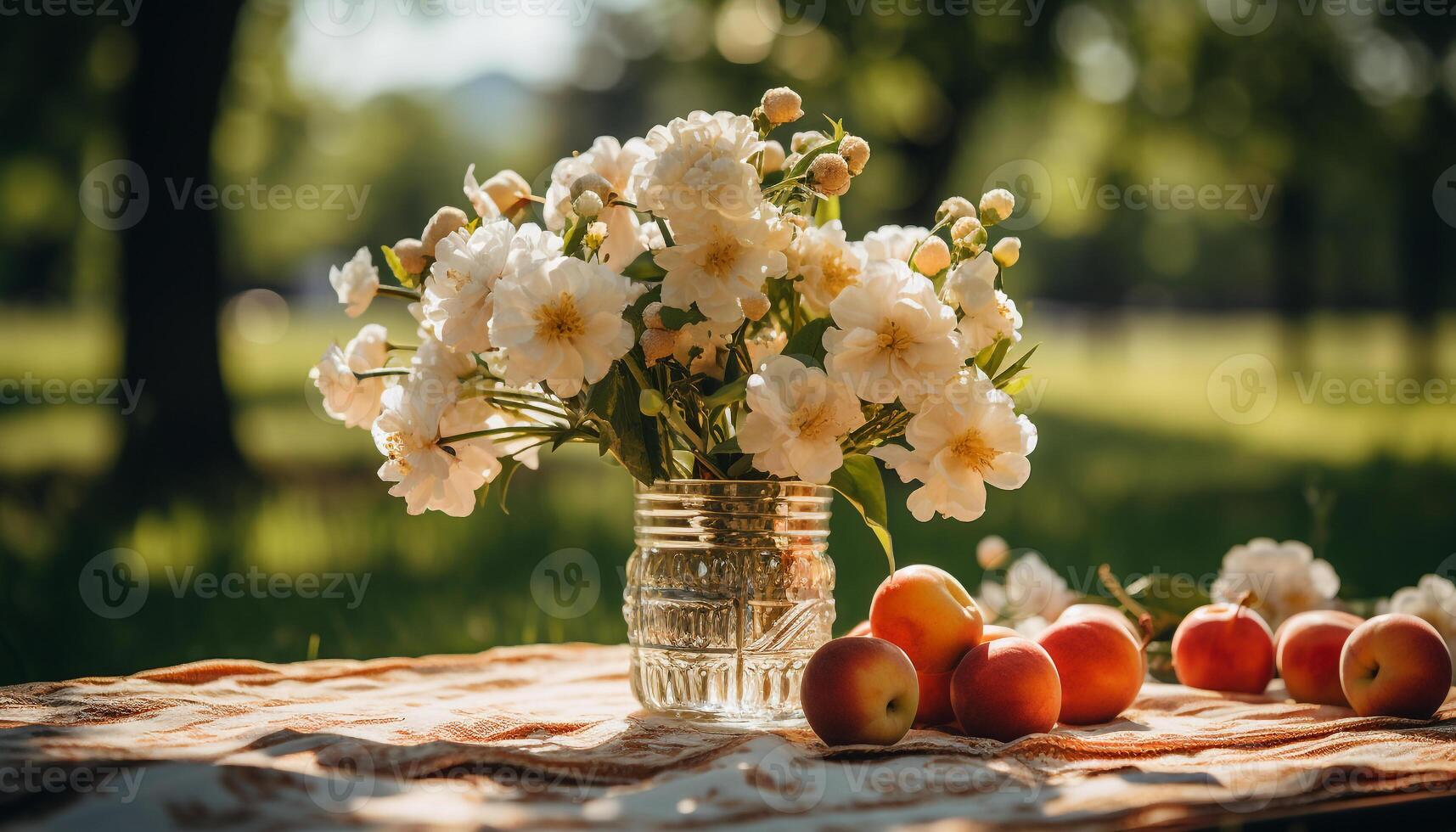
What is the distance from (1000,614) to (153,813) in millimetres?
1967

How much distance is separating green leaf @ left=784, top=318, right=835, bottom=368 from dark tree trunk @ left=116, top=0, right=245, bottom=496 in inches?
211

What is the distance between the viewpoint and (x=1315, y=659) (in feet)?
8.04

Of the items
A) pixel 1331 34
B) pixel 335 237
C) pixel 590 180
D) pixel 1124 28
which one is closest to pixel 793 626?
pixel 590 180

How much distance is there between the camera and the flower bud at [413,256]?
2.08 meters

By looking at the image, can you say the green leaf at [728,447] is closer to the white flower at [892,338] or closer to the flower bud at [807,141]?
the white flower at [892,338]

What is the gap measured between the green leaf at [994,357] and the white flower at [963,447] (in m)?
0.13

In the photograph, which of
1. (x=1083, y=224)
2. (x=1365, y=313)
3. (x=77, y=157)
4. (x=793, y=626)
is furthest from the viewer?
(x=1365, y=313)

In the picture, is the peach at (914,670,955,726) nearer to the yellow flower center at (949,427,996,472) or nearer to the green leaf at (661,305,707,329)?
the yellow flower center at (949,427,996,472)

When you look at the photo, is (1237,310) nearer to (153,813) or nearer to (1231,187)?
(1231,187)

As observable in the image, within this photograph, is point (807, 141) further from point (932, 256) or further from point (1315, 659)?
point (1315, 659)

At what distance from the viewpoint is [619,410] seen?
1978 millimetres

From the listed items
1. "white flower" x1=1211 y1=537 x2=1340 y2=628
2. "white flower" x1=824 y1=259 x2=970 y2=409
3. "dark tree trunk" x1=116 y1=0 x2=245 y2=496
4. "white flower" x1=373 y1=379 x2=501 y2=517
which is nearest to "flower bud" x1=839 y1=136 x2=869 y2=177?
"white flower" x1=824 y1=259 x2=970 y2=409

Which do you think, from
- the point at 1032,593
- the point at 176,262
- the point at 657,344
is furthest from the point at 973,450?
the point at 176,262

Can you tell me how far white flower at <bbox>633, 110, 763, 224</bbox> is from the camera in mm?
1808
